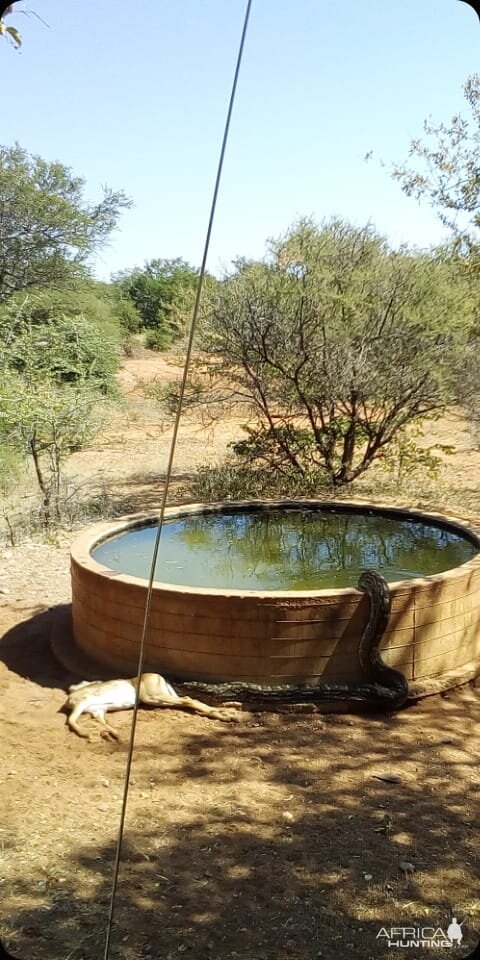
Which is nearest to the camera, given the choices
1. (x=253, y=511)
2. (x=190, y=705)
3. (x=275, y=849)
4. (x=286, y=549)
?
(x=275, y=849)

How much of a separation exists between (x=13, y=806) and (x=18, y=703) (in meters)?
1.21

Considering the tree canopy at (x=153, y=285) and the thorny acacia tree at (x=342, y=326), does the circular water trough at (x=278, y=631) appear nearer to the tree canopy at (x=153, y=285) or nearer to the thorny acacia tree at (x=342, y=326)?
the thorny acacia tree at (x=342, y=326)

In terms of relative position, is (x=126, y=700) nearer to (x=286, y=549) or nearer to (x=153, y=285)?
(x=286, y=549)

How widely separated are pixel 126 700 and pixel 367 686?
1338 millimetres

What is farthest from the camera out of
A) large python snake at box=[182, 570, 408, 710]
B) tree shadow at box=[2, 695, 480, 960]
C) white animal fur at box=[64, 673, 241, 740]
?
large python snake at box=[182, 570, 408, 710]

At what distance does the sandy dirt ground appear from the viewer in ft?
6.98

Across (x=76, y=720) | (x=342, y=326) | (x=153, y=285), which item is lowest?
(x=76, y=720)

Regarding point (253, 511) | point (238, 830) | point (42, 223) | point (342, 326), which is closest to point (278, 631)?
point (238, 830)

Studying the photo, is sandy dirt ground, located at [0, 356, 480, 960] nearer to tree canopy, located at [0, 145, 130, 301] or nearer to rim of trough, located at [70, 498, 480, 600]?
rim of trough, located at [70, 498, 480, 600]

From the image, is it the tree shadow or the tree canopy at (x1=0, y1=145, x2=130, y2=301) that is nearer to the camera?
the tree shadow

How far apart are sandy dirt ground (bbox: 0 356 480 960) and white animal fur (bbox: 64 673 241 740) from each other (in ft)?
0.26

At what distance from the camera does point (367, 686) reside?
4.08m

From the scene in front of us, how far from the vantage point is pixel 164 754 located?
3.51m

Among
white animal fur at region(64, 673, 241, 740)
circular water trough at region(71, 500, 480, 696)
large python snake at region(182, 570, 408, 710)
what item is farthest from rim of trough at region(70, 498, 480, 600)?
white animal fur at region(64, 673, 241, 740)
